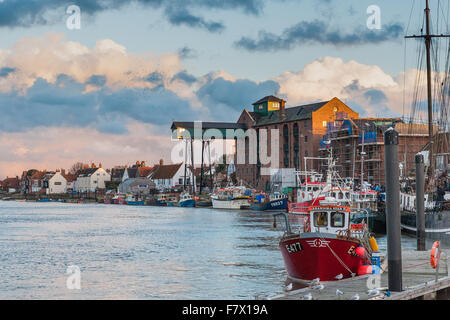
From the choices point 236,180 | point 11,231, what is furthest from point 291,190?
point 11,231

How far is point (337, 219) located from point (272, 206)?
91.5 m

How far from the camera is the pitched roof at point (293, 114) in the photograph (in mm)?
145750

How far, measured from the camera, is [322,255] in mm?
28062

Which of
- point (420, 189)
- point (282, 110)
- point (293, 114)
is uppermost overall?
point (282, 110)

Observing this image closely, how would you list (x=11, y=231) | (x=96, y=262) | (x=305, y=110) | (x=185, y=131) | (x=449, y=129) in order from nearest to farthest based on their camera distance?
(x=96, y=262) → (x=449, y=129) → (x=11, y=231) → (x=305, y=110) → (x=185, y=131)

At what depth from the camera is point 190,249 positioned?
174 ft

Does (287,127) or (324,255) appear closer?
(324,255)

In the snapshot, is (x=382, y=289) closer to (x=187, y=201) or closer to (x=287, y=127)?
(x=287, y=127)

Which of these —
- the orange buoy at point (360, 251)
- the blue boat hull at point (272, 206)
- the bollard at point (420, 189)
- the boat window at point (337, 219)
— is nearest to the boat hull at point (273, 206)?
the blue boat hull at point (272, 206)

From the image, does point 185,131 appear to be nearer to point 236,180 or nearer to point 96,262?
point 236,180

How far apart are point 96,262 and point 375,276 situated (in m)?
25.2

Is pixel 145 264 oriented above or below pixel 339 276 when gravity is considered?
below

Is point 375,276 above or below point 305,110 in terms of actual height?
below

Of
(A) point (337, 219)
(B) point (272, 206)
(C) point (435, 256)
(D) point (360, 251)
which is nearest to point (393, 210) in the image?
(C) point (435, 256)
